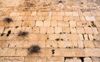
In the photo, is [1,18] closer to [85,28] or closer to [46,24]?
[46,24]

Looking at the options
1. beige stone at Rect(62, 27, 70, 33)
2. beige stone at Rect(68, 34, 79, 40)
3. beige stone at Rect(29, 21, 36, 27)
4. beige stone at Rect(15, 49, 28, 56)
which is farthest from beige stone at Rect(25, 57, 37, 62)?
beige stone at Rect(62, 27, 70, 33)

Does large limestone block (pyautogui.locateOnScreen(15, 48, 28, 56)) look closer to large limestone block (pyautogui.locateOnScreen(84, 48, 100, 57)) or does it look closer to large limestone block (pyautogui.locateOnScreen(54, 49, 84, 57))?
large limestone block (pyautogui.locateOnScreen(54, 49, 84, 57))

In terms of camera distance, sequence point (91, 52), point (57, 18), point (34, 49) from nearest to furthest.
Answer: point (91, 52) → point (34, 49) → point (57, 18)

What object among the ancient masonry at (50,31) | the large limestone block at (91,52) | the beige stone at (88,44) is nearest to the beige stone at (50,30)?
the ancient masonry at (50,31)

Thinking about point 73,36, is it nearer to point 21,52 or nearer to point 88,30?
point 88,30

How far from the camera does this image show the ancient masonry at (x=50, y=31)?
6.08 metres

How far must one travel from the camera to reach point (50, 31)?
7090 mm

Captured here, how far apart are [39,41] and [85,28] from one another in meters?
4.34

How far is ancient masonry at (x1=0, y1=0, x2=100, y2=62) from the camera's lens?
6078 millimetres

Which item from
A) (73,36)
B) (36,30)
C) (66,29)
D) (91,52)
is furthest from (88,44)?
(36,30)

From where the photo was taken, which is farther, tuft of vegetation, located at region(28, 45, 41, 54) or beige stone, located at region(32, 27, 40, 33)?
beige stone, located at region(32, 27, 40, 33)

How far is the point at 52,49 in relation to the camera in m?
6.25

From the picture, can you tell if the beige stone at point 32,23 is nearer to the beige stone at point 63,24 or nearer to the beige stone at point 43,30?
the beige stone at point 43,30

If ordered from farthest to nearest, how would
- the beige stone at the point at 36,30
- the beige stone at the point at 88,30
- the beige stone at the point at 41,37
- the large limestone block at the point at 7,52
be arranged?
the beige stone at the point at 36,30 < the beige stone at the point at 88,30 < the beige stone at the point at 41,37 < the large limestone block at the point at 7,52
